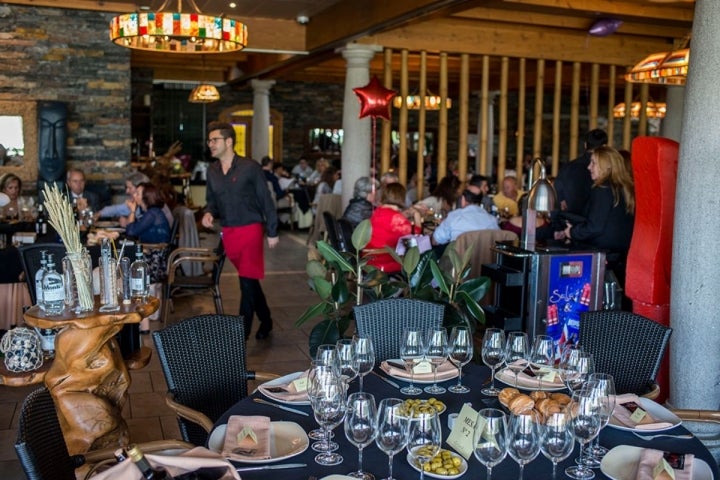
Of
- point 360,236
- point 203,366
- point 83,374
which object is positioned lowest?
point 83,374

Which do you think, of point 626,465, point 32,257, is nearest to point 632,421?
point 626,465

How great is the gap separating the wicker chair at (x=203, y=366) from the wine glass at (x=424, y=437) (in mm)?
1117

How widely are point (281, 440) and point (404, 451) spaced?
0.36 meters

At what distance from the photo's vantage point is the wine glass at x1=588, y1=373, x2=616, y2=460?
6.90ft

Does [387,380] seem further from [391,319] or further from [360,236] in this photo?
[360,236]

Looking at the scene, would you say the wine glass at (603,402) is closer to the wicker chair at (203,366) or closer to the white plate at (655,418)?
the white plate at (655,418)

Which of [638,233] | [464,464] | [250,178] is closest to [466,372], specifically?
[464,464]

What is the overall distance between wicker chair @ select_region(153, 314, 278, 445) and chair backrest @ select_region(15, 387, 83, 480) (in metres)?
0.61

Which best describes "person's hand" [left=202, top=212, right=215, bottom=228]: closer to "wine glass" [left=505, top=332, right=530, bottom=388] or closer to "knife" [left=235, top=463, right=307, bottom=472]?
"wine glass" [left=505, top=332, right=530, bottom=388]

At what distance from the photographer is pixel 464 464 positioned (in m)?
2.01

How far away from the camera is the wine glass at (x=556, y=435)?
1.89 metres

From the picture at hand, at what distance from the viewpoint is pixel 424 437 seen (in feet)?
6.21

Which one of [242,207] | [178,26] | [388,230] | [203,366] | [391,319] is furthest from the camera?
[388,230]

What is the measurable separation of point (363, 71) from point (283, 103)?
365 inches
